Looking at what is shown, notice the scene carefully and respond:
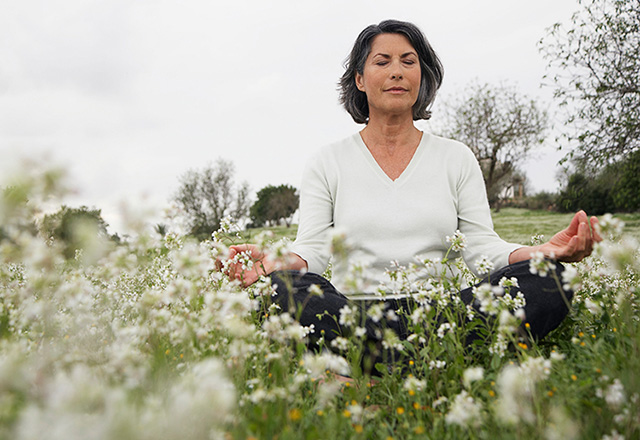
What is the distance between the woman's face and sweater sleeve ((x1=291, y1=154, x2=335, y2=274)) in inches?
28.2

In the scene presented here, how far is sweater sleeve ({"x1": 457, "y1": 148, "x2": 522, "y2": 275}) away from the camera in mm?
3674

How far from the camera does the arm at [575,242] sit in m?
2.75

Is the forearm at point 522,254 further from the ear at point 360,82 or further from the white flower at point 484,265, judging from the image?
the ear at point 360,82

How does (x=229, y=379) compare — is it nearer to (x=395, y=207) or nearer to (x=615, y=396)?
(x=615, y=396)

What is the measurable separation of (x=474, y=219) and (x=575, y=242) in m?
1.13

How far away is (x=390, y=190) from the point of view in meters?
3.89

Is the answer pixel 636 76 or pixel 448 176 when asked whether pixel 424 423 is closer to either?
pixel 448 176

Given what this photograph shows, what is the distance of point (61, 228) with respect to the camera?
2518 mm

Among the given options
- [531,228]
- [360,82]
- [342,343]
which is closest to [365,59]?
[360,82]

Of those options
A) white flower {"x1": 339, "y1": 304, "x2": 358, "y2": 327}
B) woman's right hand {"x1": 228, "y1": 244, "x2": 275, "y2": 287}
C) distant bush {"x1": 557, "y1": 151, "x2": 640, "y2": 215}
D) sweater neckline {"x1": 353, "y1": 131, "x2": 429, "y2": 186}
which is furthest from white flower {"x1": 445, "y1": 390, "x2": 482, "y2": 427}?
distant bush {"x1": 557, "y1": 151, "x2": 640, "y2": 215}

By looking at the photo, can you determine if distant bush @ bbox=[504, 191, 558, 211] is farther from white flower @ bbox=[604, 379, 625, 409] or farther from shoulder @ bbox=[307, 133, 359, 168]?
white flower @ bbox=[604, 379, 625, 409]

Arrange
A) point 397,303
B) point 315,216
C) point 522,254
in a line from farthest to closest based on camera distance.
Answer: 1. point 315,216
2. point 522,254
3. point 397,303

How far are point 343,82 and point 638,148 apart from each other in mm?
11013

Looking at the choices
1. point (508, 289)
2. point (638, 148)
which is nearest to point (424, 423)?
point (508, 289)
